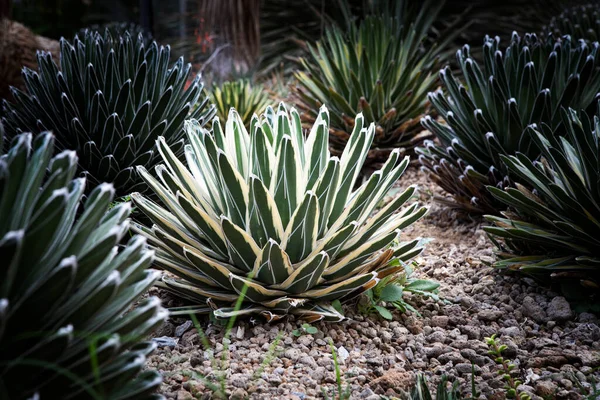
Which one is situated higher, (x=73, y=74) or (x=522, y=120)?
(x=73, y=74)

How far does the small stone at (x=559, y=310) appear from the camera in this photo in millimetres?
2508

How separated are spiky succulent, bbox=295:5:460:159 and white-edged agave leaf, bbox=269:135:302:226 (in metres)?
1.82

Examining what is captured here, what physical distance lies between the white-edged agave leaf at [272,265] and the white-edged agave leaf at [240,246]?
3 centimetres

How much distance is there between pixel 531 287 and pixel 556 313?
0.23 metres

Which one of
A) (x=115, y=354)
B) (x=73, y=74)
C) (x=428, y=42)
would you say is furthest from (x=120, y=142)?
(x=428, y=42)

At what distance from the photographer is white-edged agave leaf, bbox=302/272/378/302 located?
91.3 inches

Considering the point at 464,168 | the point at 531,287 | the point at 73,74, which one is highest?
the point at 73,74

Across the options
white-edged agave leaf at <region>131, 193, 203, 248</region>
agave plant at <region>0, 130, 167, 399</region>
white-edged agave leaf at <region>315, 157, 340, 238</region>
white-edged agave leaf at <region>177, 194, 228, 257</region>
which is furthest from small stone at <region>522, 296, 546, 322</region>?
agave plant at <region>0, 130, 167, 399</region>

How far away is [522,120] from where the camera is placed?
3.23 meters

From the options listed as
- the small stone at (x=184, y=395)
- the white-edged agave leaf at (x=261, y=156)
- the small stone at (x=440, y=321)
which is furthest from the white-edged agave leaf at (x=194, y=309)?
the small stone at (x=440, y=321)

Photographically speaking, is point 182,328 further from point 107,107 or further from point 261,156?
point 107,107

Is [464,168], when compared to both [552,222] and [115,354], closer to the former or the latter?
[552,222]

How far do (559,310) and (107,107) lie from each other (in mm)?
2335

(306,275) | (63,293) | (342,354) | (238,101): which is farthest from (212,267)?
(238,101)
